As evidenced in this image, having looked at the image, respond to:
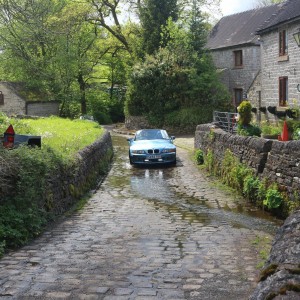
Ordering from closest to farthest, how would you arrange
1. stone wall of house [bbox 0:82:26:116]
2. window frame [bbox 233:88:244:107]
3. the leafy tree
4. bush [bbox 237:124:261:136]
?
bush [bbox 237:124:261:136] < the leafy tree < window frame [bbox 233:88:244:107] < stone wall of house [bbox 0:82:26:116]

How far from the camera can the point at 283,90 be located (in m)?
25.3

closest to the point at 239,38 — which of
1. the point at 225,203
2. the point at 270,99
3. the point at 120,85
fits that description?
the point at 270,99

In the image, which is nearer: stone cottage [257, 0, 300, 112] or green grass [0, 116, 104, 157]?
green grass [0, 116, 104, 157]

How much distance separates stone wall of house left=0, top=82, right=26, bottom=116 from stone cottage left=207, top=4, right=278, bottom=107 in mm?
18808

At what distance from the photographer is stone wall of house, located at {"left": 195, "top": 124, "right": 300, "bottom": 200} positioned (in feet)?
31.7

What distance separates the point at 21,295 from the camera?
4.88m

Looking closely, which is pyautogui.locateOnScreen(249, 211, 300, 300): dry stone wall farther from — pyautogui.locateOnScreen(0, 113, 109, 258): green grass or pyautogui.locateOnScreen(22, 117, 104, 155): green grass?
pyautogui.locateOnScreen(22, 117, 104, 155): green grass

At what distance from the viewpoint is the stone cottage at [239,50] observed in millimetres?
35688

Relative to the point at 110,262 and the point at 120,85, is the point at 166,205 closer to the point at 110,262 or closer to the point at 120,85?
the point at 110,262

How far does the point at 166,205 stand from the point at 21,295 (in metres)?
6.90

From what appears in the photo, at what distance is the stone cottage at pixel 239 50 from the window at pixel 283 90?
9365mm

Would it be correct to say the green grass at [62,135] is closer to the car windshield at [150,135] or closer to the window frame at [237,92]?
the car windshield at [150,135]

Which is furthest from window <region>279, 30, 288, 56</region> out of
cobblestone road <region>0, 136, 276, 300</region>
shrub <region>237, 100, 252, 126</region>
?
cobblestone road <region>0, 136, 276, 300</region>

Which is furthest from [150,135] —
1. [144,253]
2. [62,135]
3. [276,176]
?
[144,253]
